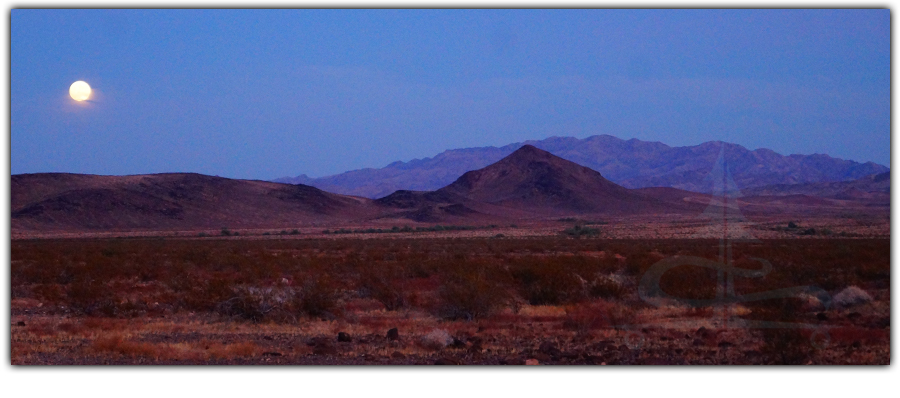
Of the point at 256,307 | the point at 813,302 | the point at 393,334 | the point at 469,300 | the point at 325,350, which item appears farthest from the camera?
the point at 813,302

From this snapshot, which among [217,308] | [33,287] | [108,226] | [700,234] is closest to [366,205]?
[108,226]

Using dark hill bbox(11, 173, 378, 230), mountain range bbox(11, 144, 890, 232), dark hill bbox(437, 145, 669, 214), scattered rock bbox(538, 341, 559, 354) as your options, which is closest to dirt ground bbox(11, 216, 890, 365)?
scattered rock bbox(538, 341, 559, 354)

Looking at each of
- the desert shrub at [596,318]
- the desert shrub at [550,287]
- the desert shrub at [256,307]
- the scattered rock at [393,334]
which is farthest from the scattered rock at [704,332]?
the desert shrub at [256,307]

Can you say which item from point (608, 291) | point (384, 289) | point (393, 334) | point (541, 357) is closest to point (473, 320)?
point (393, 334)

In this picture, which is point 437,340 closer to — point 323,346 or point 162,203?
point 323,346

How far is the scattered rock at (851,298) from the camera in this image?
54.3 feet

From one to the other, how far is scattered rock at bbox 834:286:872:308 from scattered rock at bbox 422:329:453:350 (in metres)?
10.0

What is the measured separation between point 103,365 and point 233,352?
218 centimetres

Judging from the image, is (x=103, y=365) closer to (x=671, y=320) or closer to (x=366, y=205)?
(x=671, y=320)

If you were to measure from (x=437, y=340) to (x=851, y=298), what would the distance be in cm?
1056

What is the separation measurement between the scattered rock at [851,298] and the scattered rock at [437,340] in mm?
10015

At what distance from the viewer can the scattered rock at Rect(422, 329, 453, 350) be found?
43.0 ft

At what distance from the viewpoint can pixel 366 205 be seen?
12094 centimetres

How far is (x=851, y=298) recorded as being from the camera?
54.5ft
